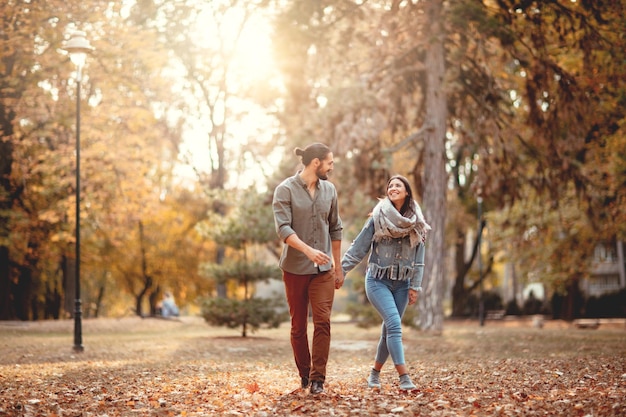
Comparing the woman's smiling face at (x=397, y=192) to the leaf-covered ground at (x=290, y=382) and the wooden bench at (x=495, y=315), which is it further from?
the wooden bench at (x=495, y=315)

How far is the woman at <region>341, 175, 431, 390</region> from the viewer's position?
8023 millimetres

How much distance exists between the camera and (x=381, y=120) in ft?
66.7

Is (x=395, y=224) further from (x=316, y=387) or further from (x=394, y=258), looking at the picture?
(x=316, y=387)

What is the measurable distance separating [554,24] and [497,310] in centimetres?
2966

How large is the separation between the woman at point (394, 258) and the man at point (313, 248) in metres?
0.39

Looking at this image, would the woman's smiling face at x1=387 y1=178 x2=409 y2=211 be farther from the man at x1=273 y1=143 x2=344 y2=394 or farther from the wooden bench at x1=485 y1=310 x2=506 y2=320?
the wooden bench at x1=485 y1=310 x2=506 y2=320

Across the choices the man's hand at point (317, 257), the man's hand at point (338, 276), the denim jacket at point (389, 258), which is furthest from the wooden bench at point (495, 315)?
the man's hand at point (317, 257)

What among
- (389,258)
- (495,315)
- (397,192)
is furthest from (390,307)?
(495,315)

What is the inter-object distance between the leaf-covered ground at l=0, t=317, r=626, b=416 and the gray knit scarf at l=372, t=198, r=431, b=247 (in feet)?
5.01

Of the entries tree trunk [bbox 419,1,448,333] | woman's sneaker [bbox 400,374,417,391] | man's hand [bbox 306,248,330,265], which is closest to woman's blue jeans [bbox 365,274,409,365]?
woman's sneaker [bbox 400,374,417,391]

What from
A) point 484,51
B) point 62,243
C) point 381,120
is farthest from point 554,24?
point 62,243

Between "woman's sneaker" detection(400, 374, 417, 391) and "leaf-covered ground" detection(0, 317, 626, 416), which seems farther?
"woman's sneaker" detection(400, 374, 417, 391)

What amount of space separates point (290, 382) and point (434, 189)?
12869 millimetres

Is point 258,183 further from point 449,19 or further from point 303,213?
point 303,213
